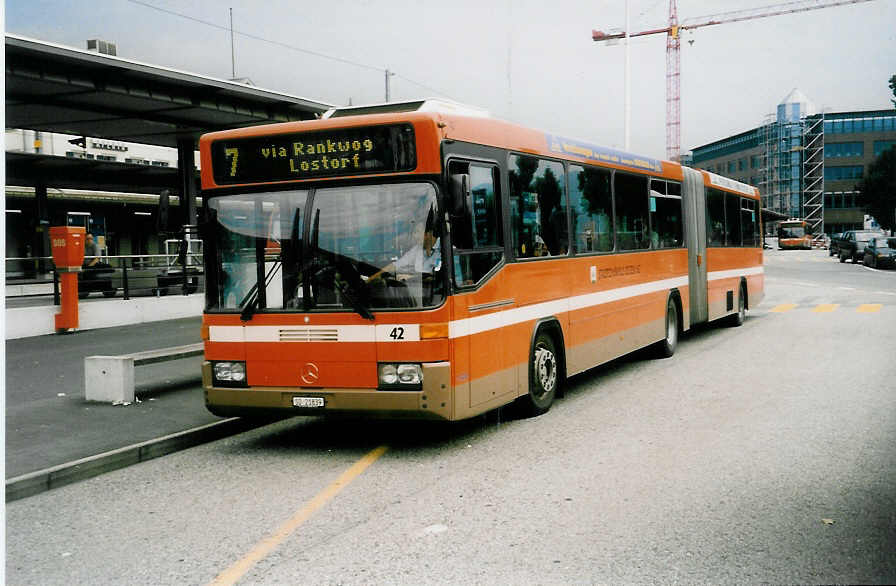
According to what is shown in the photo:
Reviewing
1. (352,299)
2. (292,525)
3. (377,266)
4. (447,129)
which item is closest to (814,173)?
(447,129)

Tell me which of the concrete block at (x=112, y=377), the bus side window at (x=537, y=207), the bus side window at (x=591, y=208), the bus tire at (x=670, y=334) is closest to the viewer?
the bus side window at (x=537, y=207)

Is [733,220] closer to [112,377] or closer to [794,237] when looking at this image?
[112,377]

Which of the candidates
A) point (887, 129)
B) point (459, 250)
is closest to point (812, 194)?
point (887, 129)

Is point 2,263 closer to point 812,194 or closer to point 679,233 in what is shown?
point 679,233

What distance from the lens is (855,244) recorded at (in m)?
51.9

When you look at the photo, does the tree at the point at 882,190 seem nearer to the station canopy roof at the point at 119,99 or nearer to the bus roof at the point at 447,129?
the station canopy roof at the point at 119,99

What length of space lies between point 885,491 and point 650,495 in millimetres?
1606

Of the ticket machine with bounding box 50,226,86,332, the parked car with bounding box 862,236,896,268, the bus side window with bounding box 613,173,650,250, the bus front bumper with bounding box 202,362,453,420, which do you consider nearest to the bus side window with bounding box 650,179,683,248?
the bus side window with bounding box 613,173,650,250

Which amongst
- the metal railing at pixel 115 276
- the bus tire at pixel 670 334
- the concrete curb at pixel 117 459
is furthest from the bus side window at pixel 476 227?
the metal railing at pixel 115 276

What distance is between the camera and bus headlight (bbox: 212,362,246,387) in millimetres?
7676

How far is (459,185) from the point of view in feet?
23.8

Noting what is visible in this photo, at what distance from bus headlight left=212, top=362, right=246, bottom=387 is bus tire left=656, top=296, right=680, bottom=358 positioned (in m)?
7.72

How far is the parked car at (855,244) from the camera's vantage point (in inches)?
2026

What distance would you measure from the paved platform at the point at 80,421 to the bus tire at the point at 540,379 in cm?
289
